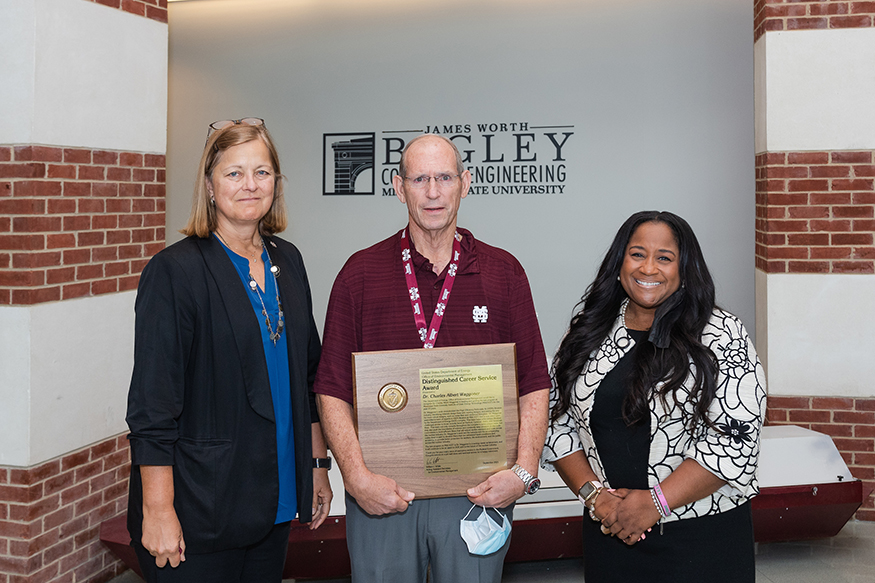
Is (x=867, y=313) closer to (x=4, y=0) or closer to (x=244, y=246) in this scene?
(x=244, y=246)

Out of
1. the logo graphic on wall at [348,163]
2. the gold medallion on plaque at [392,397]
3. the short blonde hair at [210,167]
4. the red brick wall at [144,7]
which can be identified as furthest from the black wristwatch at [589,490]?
the logo graphic on wall at [348,163]

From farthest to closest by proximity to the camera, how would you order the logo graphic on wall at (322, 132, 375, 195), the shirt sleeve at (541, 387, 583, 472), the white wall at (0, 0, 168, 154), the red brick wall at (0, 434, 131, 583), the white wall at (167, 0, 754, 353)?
the logo graphic on wall at (322, 132, 375, 195), the white wall at (167, 0, 754, 353), the red brick wall at (0, 434, 131, 583), the white wall at (0, 0, 168, 154), the shirt sleeve at (541, 387, 583, 472)

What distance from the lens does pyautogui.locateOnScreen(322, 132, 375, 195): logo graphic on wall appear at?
616cm

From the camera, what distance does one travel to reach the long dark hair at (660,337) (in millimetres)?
2172

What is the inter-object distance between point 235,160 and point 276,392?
2.20 ft

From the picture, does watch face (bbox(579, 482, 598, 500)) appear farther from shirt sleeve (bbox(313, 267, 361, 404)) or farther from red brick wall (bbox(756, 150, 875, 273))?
red brick wall (bbox(756, 150, 875, 273))

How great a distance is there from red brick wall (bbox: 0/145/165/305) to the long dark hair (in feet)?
7.92

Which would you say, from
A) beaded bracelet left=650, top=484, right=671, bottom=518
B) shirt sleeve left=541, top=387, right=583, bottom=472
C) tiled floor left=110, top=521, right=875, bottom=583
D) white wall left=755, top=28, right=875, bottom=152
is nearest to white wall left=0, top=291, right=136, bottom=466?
tiled floor left=110, top=521, right=875, bottom=583

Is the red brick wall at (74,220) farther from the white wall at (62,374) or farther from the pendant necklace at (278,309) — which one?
the pendant necklace at (278,309)

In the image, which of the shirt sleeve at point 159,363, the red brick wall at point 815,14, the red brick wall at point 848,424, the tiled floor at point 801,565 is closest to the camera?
the shirt sleeve at point 159,363

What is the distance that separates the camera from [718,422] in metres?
2.14

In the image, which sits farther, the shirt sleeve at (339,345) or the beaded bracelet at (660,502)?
the shirt sleeve at (339,345)

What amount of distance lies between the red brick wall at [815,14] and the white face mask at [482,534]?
12.5 feet

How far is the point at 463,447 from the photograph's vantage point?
2.25m
